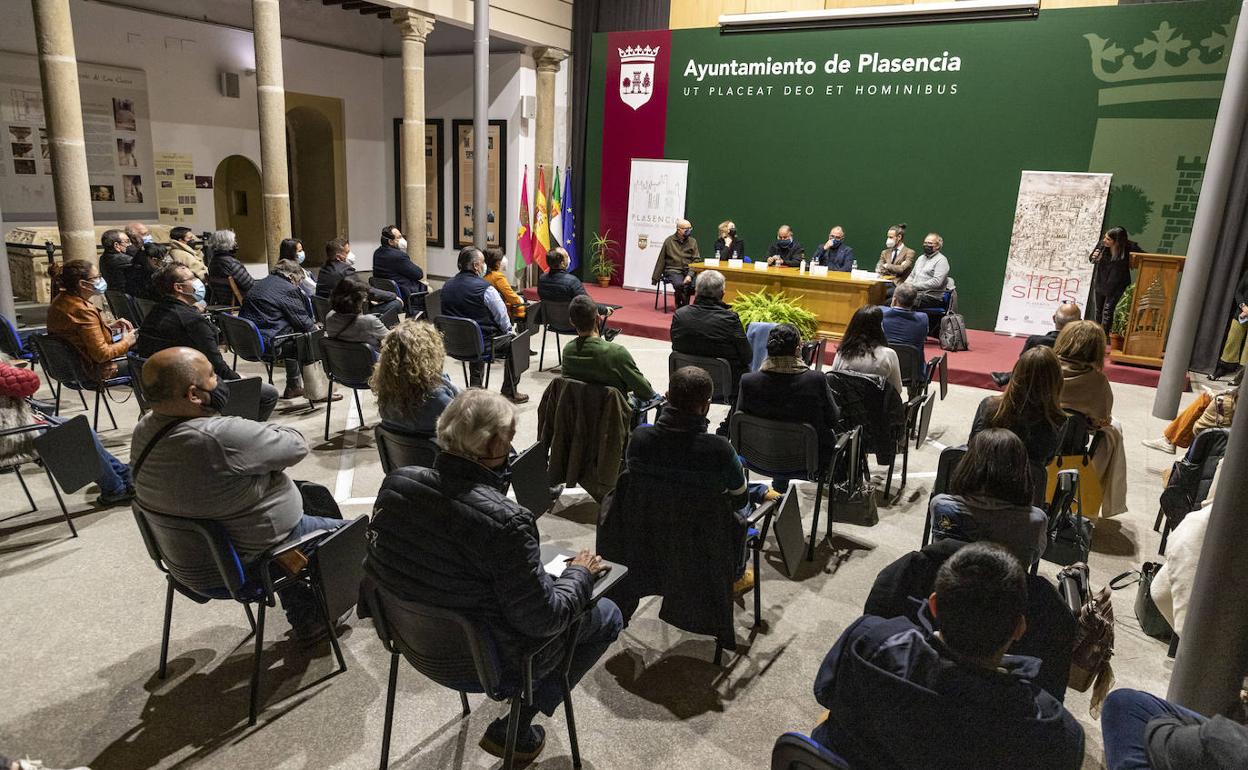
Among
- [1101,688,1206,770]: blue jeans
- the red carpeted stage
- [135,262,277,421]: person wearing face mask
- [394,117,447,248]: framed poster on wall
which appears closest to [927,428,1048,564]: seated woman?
[1101,688,1206,770]: blue jeans

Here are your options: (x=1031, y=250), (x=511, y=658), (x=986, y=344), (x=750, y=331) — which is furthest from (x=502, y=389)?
(x=1031, y=250)

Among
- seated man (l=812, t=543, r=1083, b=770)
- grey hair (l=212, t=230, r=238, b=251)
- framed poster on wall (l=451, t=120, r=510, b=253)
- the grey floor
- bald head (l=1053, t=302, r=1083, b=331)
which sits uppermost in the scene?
framed poster on wall (l=451, t=120, r=510, b=253)

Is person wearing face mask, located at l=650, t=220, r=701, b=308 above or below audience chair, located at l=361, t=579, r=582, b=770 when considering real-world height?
above

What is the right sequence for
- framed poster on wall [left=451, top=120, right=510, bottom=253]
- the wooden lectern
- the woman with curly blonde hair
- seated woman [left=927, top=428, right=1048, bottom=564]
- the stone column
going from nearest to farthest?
seated woman [left=927, top=428, right=1048, bottom=564] < the woman with curly blonde hair < the wooden lectern < the stone column < framed poster on wall [left=451, top=120, right=510, bottom=253]

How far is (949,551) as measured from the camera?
2.11 metres

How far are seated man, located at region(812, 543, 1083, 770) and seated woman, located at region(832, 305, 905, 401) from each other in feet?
8.76

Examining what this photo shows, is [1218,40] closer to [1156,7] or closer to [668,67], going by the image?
[1156,7]

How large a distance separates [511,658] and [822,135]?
9.57m

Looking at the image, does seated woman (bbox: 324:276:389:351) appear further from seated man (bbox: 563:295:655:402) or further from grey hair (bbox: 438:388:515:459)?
grey hair (bbox: 438:388:515:459)

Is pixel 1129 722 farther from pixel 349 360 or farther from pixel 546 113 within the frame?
pixel 546 113

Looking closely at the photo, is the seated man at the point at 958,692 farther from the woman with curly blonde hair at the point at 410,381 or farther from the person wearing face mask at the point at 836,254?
the person wearing face mask at the point at 836,254

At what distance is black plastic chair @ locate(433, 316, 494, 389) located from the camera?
5754 millimetres

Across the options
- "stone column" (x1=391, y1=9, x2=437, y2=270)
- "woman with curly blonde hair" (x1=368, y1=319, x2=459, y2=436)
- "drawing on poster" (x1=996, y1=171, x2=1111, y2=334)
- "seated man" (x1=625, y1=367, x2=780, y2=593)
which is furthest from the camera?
"stone column" (x1=391, y1=9, x2=437, y2=270)

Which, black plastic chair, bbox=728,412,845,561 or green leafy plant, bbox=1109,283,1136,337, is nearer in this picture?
black plastic chair, bbox=728,412,845,561
